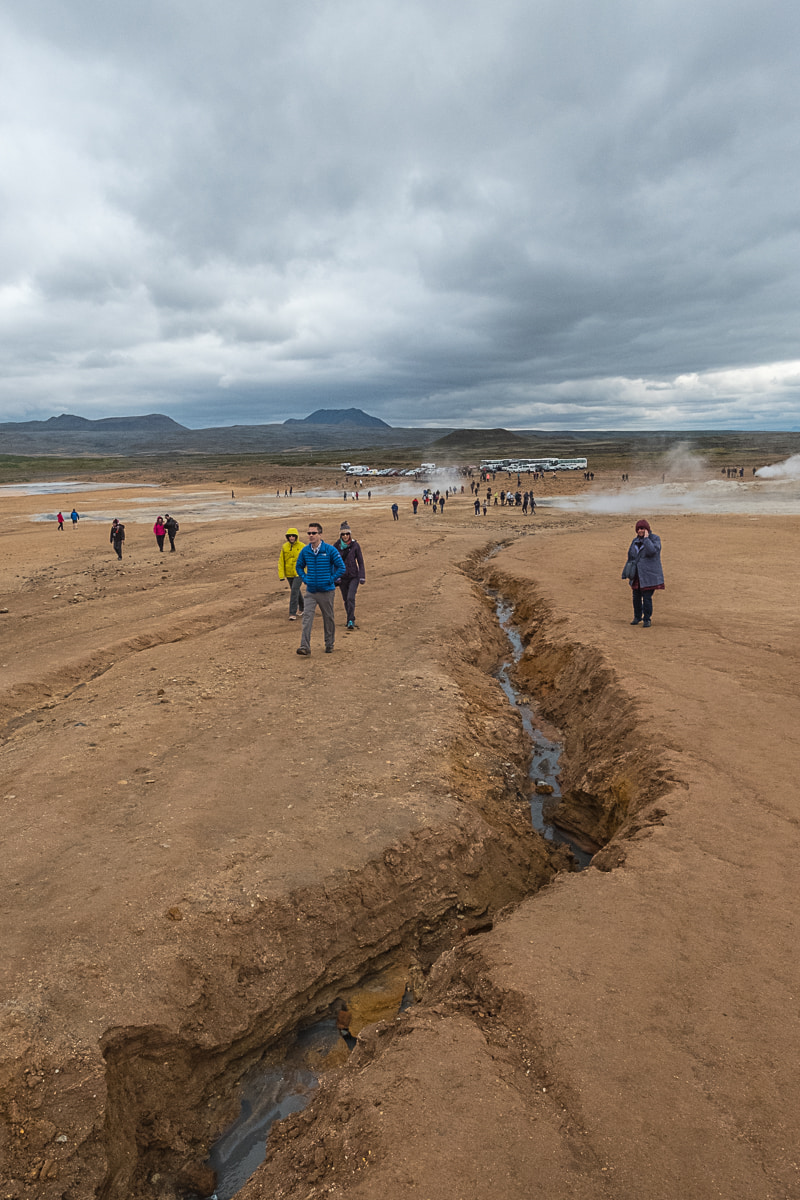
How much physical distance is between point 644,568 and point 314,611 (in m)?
5.53

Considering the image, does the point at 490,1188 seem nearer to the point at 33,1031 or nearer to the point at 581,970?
the point at 581,970

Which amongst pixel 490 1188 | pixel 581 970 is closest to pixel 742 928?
pixel 581 970

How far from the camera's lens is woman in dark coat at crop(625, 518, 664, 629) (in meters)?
10.4

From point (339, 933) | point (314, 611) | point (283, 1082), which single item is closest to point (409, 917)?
point (339, 933)

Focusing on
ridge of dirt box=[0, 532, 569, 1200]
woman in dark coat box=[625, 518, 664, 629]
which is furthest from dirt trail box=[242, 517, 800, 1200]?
woman in dark coat box=[625, 518, 664, 629]

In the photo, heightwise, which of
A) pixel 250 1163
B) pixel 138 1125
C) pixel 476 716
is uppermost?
pixel 476 716

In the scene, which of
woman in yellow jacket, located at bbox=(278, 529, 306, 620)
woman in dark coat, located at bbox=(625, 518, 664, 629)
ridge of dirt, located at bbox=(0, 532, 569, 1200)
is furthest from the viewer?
woman in yellow jacket, located at bbox=(278, 529, 306, 620)

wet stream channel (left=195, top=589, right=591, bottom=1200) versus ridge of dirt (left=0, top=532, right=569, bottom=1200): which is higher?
ridge of dirt (left=0, top=532, right=569, bottom=1200)

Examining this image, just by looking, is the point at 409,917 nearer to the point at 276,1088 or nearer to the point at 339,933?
the point at 339,933

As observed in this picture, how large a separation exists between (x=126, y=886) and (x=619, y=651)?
7448 millimetres

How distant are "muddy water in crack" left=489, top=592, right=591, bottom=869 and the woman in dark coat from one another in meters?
2.40

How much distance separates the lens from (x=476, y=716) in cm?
836

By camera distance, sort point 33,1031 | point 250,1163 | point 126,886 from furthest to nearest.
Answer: point 126,886, point 250,1163, point 33,1031

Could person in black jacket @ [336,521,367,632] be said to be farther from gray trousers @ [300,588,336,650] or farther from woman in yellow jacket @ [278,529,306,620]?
gray trousers @ [300,588,336,650]
